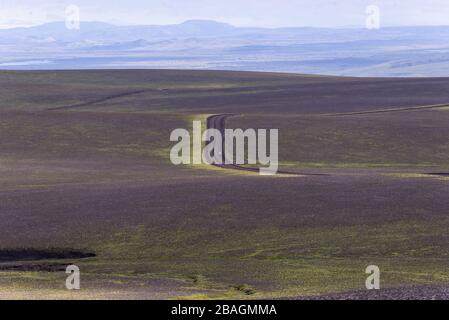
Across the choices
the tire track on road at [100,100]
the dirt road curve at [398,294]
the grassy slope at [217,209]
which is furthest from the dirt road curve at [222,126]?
the dirt road curve at [398,294]

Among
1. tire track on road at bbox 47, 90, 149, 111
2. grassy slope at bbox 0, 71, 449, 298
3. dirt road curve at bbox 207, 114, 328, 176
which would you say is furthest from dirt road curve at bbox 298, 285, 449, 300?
tire track on road at bbox 47, 90, 149, 111

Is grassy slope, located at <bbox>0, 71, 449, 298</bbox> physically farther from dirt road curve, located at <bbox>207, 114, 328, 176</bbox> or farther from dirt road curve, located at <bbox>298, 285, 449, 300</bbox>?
dirt road curve, located at <bbox>298, 285, 449, 300</bbox>

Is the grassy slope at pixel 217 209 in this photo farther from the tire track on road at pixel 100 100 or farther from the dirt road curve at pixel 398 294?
the tire track on road at pixel 100 100

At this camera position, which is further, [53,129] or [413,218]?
[53,129]

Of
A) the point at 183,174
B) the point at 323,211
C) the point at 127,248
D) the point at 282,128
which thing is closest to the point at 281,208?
the point at 323,211

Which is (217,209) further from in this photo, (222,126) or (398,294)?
(222,126)

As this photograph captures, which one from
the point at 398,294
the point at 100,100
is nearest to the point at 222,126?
the point at 100,100
